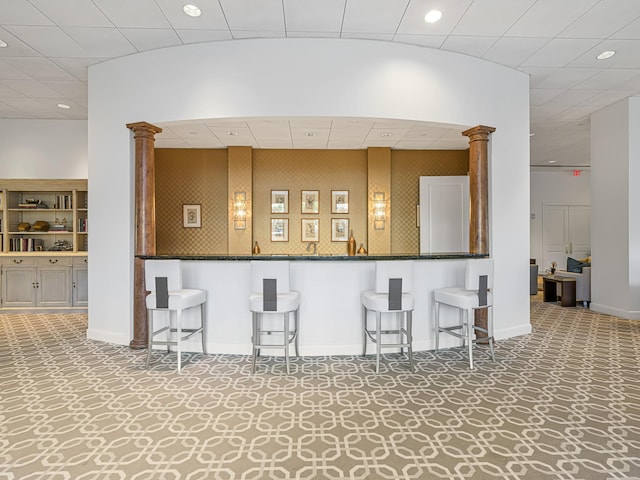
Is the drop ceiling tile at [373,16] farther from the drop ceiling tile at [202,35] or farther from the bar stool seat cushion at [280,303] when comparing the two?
the bar stool seat cushion at [280,303]

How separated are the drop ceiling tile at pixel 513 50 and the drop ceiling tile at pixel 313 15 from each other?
6.37ft

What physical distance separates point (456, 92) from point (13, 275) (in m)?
7.55

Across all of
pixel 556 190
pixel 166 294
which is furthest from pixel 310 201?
pixel 556 190

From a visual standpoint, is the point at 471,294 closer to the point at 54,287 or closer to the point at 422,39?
the point at 422,39

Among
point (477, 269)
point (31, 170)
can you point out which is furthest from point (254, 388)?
point (31, 170)

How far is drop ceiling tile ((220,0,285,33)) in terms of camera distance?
11.9 feet

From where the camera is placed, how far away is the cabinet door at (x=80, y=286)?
20.9ft

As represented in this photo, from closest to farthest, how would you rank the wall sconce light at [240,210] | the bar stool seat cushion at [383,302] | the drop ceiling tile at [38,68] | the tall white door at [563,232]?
the bar stool seat cushion at [383,302], the drop ceiling tile at [38,68], the wall sconce light at [240,210], the tall white door at [563,232]

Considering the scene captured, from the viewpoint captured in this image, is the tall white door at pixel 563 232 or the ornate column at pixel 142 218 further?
the tall white door at pixel 563 232

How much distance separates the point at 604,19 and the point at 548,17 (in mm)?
600

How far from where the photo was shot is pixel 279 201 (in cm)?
778

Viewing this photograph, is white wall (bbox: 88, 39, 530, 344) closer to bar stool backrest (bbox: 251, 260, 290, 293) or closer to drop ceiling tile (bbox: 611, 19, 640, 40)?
drop ceiling tile (bbox: 611, 19, 640, 40)

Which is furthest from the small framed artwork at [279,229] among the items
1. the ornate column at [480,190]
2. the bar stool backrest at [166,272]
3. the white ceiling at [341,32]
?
the ornate column at [480,190]

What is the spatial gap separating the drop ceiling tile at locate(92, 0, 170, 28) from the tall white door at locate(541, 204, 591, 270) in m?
12.0
